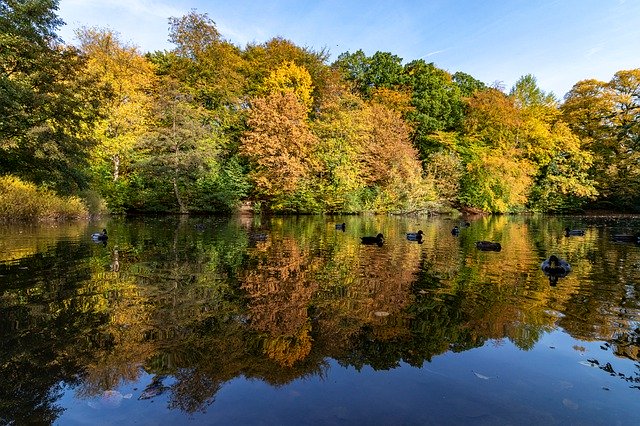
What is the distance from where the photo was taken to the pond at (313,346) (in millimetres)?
3287

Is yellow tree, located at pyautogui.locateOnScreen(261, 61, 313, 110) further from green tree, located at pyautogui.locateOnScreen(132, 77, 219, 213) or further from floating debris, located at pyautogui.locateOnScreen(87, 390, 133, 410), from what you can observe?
floating debris, located at pyautogui.locateOnScreen(87, 390, 133, 410)

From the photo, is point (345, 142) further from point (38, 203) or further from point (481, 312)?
point (481, 312)

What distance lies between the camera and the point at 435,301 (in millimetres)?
6531

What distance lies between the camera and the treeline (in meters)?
21.8

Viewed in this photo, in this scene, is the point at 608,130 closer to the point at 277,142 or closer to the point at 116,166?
the point at 277,142

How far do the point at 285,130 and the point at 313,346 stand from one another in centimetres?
3130

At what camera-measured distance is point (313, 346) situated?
4602 mm

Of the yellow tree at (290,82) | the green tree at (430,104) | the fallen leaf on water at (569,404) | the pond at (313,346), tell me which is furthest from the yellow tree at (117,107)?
the fallen leaf on water at (569,404)

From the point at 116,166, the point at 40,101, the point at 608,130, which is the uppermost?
the point at 608,130

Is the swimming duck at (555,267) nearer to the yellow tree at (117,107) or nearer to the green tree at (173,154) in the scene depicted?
the green tree at (173,154)

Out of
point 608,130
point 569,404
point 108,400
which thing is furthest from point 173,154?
point 608,130

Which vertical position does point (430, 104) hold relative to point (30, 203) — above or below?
above

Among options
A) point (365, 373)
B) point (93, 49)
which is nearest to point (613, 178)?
point (365, 373)

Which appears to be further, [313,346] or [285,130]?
[285,130]
